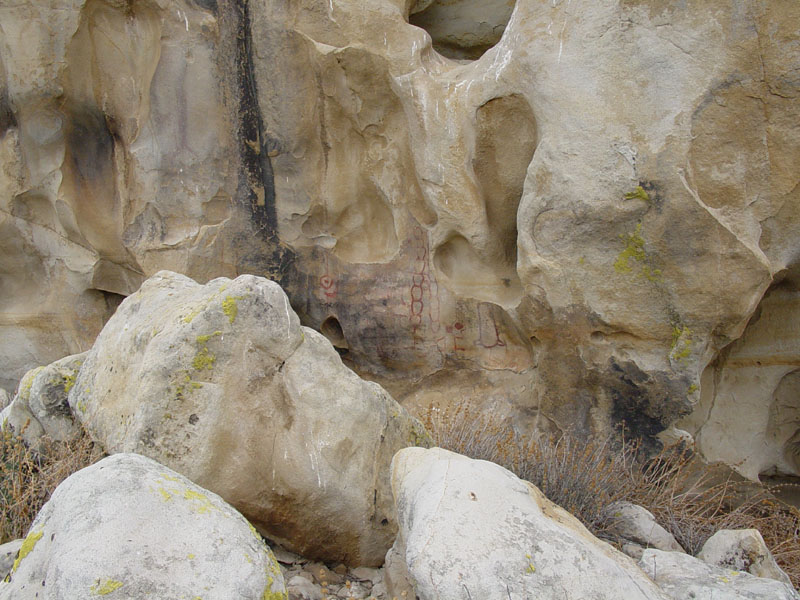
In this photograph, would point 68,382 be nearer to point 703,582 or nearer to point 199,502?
point 199,502

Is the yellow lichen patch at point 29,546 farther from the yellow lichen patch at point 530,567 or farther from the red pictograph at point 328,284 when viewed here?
the red pictograph at point 328,284

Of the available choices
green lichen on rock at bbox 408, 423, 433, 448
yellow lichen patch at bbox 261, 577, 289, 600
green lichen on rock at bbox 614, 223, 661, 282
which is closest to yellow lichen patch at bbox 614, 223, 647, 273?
green lichen on rock at bbox 614, 223, 661, 282

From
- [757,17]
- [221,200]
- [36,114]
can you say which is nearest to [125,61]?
[36,114]

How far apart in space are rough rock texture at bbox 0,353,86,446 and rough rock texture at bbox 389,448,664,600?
6.03 ft

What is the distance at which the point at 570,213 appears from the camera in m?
3.70

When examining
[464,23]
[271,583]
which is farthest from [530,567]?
[464,23]

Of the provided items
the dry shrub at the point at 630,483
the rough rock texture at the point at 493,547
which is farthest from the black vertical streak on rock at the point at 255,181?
the rough rock texture at the point at 493,547

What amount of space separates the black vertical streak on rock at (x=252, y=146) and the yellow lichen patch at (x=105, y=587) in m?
3.64

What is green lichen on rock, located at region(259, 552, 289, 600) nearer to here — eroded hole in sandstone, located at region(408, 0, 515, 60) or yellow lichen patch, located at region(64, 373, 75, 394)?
yellow lichen patch, located at region(64, 373, 75, 394)

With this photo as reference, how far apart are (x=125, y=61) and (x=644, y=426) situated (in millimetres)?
4080

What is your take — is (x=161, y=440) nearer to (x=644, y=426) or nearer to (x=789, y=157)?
(x=644, y=426)

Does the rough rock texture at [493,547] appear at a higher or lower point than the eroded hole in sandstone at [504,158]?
lower

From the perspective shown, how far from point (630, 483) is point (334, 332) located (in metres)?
2.35

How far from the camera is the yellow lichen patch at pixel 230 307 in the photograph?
8.63 ft
